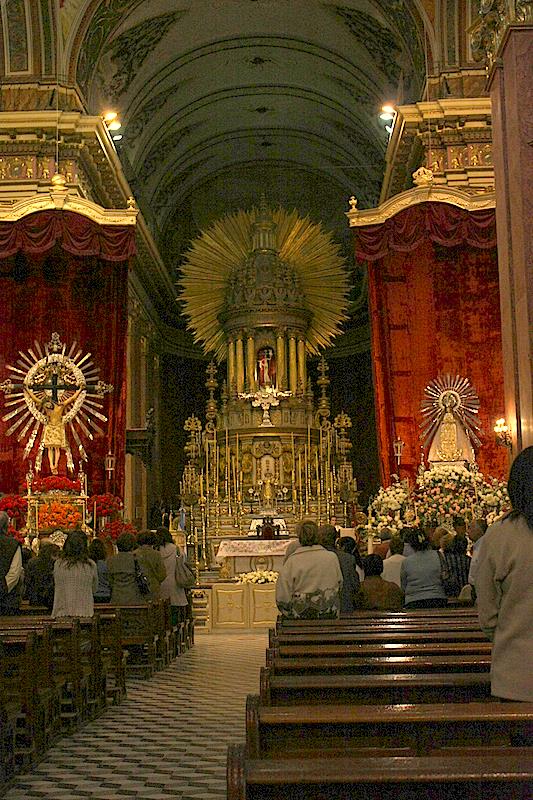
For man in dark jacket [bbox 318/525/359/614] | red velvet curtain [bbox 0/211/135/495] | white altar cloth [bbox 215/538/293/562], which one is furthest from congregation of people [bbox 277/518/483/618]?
red velvet curtain [bbox 0/211/135/495]

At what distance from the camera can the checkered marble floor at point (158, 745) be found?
5.29 m

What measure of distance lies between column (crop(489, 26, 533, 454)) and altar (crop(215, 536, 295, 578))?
8137 millimetres

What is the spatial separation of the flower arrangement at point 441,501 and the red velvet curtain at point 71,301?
5.01 meters

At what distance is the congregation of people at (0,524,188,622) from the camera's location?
7.73 metres

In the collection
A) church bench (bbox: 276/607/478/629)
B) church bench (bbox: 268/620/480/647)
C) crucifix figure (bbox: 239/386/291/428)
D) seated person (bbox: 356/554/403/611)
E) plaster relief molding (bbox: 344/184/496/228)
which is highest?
plaster relief molding (bbox: 344/184/496/228)

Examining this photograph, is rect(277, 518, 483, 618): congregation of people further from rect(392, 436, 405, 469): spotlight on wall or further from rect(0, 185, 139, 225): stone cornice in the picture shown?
rect(0, 185, 139, 225): stone cornice

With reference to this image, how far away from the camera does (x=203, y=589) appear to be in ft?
51.8

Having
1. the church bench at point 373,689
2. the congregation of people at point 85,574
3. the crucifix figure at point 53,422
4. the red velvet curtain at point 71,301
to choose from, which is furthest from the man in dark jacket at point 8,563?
the red velvet curtain at point 71,301

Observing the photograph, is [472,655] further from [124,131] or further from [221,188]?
[221,188]

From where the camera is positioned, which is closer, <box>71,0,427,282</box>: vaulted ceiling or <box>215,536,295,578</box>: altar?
<box>215,536,295,578</box>: altar

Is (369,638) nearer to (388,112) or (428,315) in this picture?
(428,315)

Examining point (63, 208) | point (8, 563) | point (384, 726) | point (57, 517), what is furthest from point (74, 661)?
point (63, 208)

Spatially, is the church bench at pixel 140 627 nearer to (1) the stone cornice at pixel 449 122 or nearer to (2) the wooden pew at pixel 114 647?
(2) the wooden pew at pixel 114 647

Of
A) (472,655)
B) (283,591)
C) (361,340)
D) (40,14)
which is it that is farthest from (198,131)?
(472,655)
